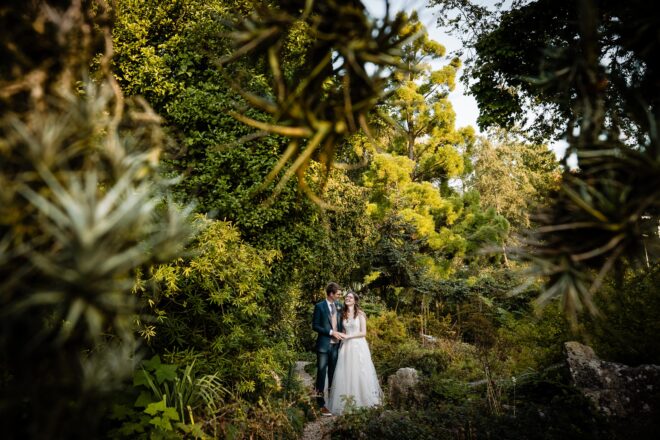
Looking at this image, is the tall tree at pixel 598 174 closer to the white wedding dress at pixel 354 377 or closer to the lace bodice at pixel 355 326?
the white wedding dress at pixel 354 377

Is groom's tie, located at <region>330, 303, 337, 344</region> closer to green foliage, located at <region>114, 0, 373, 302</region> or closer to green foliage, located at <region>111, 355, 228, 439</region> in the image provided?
green foliage, located at <region>114, 0, 373, 302</region>

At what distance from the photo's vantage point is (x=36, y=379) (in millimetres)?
1120

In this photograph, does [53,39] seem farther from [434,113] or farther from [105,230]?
[434,113]

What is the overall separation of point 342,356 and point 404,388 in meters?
1.27

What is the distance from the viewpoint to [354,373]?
23.7 feet

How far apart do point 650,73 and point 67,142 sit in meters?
2.12

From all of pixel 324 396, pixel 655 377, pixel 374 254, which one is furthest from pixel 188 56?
pixel 374 254

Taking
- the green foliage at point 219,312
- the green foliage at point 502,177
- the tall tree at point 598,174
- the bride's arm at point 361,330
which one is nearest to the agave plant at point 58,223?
the tall tree at point 598,174

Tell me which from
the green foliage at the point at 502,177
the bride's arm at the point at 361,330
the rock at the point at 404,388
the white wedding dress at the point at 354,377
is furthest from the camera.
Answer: the green foliage at the point at 502,177

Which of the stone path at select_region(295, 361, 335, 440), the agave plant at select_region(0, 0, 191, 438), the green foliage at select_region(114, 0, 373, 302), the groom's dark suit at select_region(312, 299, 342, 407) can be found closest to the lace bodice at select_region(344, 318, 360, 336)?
the groom's dark suit at select_region(312, 299, 342, 407)

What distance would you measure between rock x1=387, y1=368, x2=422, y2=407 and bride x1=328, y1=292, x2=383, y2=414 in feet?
0.85

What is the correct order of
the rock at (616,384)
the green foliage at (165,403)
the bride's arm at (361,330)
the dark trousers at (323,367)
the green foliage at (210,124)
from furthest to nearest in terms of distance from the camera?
the bride's arm at (361,330)
the dark trousers at (323,367)
the green foliage at (210,124)
the rock at (616,384)
the green foliage at (165,403)

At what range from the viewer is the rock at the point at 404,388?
6.52 meters

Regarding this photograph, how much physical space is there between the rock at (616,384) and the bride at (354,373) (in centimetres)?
318
